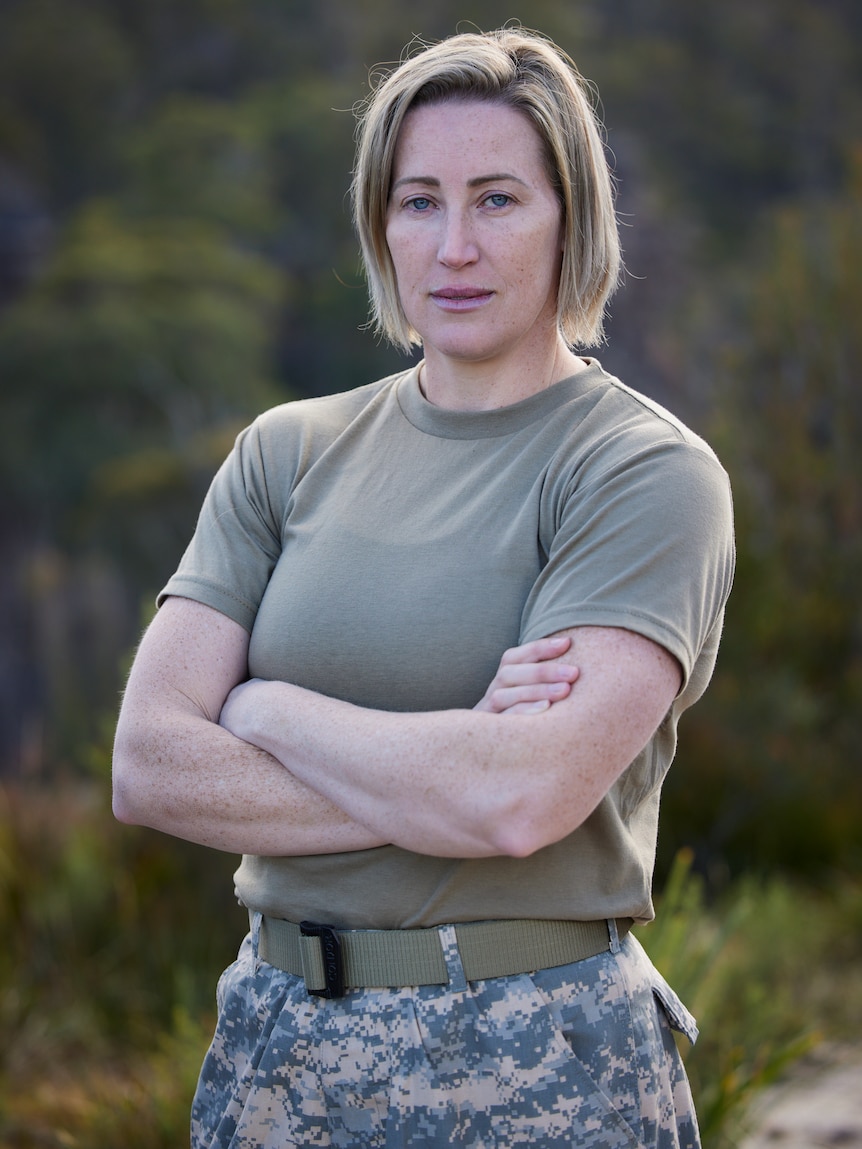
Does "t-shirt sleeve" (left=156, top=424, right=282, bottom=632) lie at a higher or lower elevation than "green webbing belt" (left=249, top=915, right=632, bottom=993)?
higher

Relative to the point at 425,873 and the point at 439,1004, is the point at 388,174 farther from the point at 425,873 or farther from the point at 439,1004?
the point at 439,1004

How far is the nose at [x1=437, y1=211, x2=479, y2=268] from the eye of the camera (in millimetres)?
1745

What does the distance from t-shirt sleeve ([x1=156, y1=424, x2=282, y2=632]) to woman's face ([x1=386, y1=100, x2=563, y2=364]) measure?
35cm

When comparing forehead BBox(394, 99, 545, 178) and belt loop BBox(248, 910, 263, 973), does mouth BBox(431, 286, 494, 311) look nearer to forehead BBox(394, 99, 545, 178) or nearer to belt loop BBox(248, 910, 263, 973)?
forehead BBox(394, 99, 545, 178)

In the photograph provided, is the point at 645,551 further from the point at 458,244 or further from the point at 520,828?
the point at 458,244

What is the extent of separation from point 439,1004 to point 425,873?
0.52ft

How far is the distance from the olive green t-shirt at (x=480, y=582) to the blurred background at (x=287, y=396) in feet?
1.72

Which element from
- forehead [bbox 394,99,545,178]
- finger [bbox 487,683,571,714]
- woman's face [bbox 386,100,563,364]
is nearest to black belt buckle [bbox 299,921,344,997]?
finger [bbox 487,683,571,714]

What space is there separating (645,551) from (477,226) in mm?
532

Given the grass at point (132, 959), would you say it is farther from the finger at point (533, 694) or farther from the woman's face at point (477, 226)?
the woman's face at point (477, 226)

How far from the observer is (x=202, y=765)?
1.72 meters

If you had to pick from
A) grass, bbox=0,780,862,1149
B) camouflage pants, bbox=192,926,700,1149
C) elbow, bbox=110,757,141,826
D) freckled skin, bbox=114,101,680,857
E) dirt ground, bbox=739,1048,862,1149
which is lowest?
dirt ground, bbox=739,1048,862,1149

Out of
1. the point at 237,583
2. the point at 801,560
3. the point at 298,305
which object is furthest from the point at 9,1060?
the point at 298,305

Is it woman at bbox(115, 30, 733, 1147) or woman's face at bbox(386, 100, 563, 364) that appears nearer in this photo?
woman at bbox(115, 30, 733, 1147)
